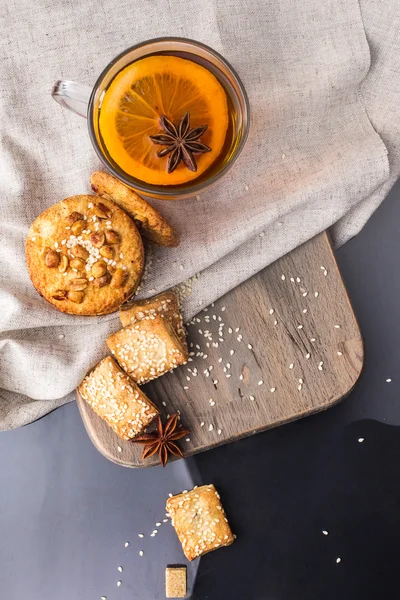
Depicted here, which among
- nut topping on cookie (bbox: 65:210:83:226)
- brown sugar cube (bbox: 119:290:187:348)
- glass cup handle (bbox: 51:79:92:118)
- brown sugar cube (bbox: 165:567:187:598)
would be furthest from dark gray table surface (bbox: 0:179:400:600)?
glass cup handle (bbox: 51:79:92:118)

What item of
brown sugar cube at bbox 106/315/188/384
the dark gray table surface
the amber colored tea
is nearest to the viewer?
the amber colored tea

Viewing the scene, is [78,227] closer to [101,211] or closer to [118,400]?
[101,211]

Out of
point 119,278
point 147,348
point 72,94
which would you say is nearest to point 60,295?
point 119,278

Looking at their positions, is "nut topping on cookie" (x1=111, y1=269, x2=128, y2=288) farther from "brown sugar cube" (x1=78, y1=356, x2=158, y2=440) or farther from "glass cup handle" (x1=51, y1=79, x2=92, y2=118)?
"glass cup handle" (x1=51, y1=79, x2=92, y2=118)

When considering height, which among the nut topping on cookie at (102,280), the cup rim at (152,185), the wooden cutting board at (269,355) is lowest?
the wooden cutting board at (269,355)

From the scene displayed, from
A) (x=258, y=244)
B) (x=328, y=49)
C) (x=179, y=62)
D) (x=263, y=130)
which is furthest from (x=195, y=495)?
(x=328, y=49)

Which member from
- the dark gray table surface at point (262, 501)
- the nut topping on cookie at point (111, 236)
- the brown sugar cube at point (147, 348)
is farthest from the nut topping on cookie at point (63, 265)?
the dark gray table surface at point (262, 501)

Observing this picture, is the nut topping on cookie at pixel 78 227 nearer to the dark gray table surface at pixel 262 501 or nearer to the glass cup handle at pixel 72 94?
the glass cup handle at pixel 72 94

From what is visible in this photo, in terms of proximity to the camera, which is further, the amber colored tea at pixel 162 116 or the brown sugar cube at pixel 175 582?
the brown sugar cube at pixel 175 582
